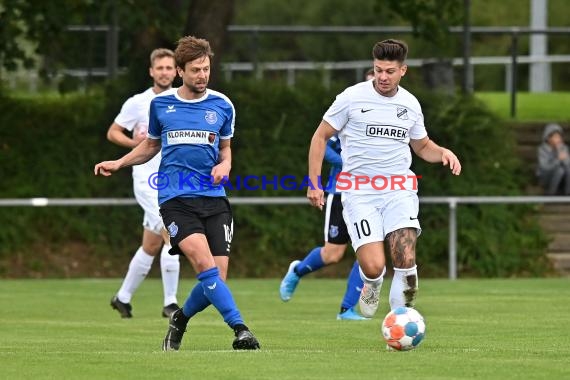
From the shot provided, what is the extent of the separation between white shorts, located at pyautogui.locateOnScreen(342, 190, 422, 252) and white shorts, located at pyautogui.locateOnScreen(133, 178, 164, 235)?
11.2 feet

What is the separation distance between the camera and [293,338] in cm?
1110

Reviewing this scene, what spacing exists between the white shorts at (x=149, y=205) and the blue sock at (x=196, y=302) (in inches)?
161

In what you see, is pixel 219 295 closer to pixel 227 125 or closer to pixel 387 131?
pixel 227 125

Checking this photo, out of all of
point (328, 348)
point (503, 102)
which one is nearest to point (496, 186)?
point (503, 102)

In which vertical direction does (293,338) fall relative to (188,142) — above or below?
below

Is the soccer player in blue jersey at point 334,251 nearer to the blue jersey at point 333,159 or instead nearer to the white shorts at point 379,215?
the blue jersey at point 333,159

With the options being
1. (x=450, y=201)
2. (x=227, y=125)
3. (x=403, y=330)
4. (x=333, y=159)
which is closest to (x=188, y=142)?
(x=227, y=125)

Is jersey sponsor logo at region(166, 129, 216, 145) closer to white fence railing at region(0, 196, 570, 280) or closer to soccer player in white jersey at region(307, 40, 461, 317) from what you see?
soccer player in white jersey at region(307, 40, 461, 317)

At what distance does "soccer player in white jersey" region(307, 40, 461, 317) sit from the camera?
10750mm

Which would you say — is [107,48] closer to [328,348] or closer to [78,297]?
[78,297]

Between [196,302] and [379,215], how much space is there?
1758 millimetres

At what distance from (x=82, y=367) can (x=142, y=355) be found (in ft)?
2.37

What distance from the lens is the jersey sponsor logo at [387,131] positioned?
35.7 ft

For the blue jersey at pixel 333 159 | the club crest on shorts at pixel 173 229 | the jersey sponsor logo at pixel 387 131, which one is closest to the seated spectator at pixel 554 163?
the blue jersey at pixel 333 159
